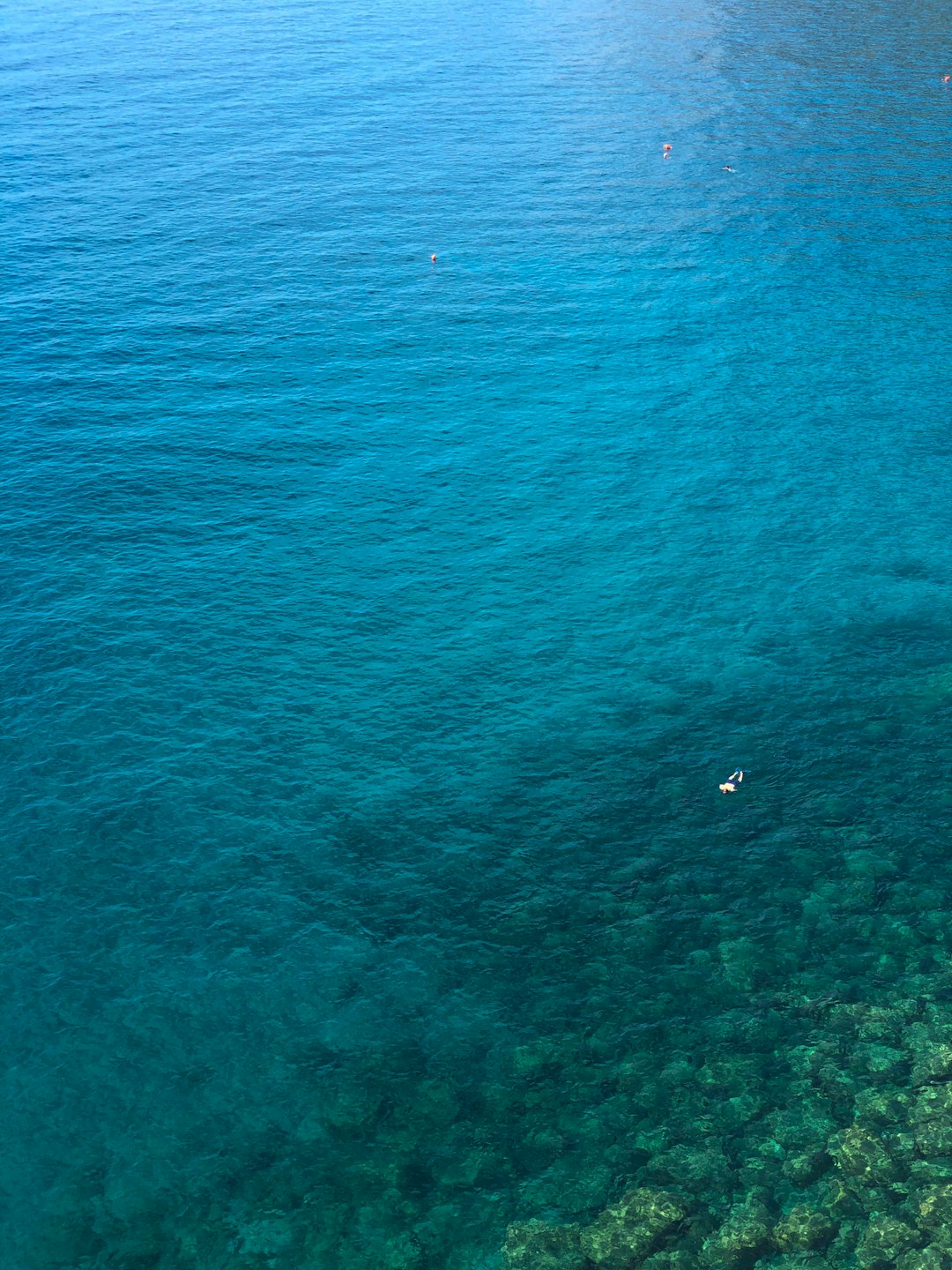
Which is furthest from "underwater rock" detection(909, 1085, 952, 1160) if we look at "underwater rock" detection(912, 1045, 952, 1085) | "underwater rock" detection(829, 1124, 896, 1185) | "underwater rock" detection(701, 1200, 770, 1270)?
"underwater rock" detection(701, 1200, 770, 1270)

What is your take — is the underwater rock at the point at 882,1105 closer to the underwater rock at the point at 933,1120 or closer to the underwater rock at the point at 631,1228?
the underwater rock at the point at 933,1120

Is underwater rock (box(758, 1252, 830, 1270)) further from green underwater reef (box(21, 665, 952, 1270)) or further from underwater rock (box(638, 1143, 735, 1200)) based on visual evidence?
underwater rock (box(638, 1143, 735, 1200))

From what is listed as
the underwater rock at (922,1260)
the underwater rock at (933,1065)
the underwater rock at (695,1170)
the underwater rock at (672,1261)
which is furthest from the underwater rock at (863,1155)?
the underwater rock at (672,1261)

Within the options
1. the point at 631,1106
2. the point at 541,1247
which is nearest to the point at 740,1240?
the point at 631,1106

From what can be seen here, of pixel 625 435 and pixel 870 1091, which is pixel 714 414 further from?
pixel 870 1091

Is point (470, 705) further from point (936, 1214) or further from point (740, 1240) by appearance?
point (936, 1214)
